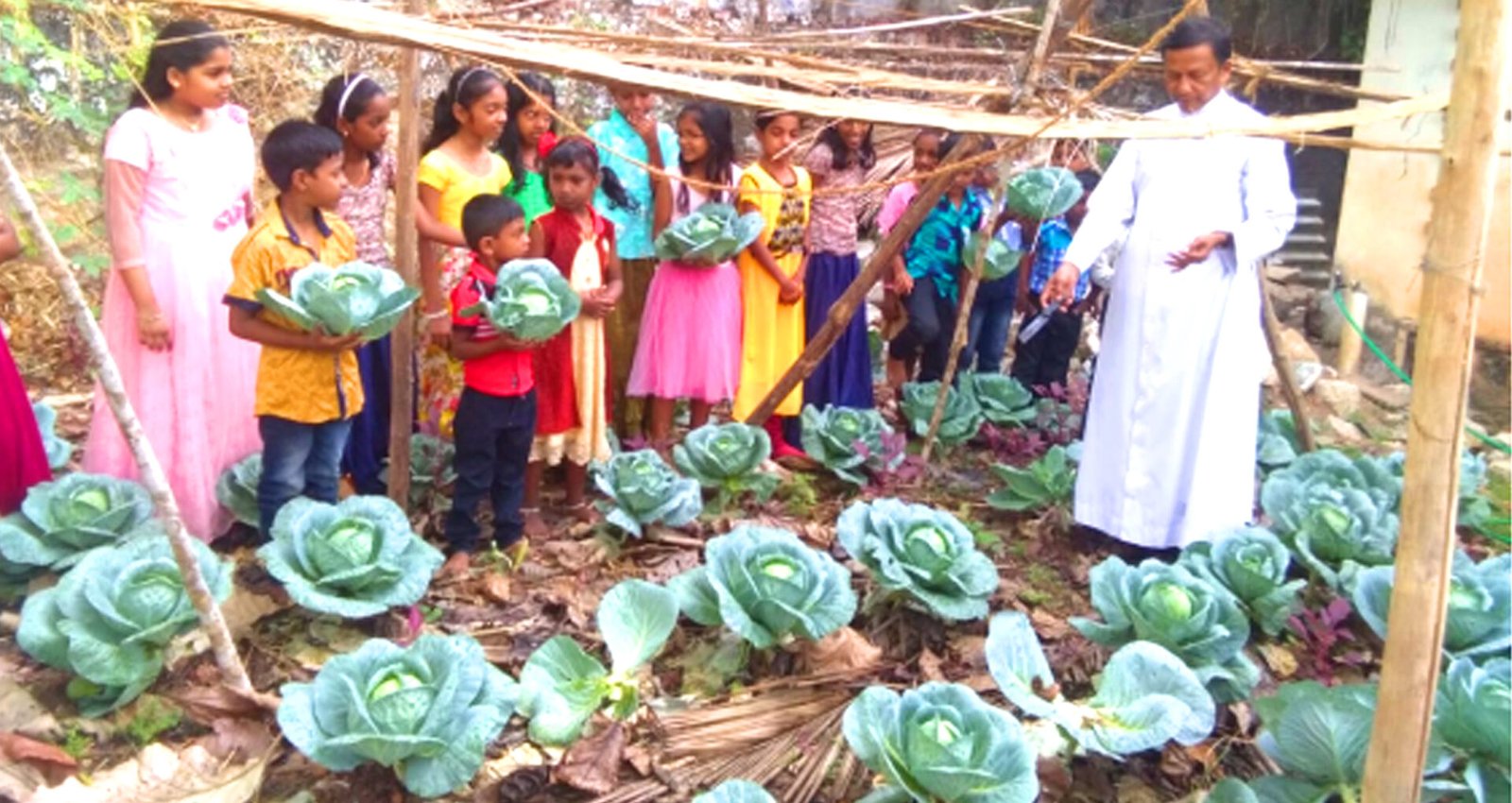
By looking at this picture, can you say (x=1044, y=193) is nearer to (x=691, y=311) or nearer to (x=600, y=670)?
(x=691, y=311)

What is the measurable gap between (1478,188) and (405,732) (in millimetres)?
1989

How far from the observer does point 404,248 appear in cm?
319

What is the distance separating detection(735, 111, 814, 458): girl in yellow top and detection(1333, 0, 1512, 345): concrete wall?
4847 mm

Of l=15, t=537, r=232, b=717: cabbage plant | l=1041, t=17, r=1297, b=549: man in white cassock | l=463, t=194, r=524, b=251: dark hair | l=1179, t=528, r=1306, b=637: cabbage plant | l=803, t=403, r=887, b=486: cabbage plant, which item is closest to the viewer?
l=15, t=537, r=232, b=717: cabbage plant

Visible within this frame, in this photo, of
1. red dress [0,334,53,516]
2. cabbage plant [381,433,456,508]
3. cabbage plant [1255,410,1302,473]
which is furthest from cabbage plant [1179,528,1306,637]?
red dress [0,334,53,516]

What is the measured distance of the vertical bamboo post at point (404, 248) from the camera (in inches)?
118

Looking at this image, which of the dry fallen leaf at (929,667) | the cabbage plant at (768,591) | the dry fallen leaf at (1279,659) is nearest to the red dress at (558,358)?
the cabbage plant at (768,591)

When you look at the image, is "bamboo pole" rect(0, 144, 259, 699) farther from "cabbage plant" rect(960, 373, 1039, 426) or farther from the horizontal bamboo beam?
"cabbage plant" rect(960, 373, 1039, 426)

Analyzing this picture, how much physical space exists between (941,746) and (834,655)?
692 millimetres

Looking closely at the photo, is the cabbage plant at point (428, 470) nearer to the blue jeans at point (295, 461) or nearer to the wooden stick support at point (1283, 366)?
the blue jeans at point (295, 461)

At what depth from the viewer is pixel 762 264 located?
177 inches

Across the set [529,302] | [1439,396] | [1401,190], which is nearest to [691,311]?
[529,302]

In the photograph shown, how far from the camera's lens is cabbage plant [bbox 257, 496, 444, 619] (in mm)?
2695

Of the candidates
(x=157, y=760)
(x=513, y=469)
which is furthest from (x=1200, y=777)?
(x=157, y=760)
